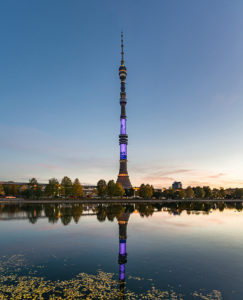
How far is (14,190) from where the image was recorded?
545ft

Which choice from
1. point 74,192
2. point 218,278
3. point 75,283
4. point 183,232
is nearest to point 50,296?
point 75,283

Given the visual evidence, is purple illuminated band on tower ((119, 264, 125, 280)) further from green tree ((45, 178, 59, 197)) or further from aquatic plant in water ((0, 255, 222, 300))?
green tree ((45, 178, 59, 197))

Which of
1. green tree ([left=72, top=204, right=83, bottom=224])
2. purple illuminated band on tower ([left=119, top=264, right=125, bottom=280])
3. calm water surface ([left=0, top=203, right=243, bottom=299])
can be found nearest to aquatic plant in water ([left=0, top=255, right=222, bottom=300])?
calm water surface ([left=0, top=203, right=243, bottom=299])

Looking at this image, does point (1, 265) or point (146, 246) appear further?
point (146, 246)

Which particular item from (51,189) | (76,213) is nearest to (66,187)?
(51,189)

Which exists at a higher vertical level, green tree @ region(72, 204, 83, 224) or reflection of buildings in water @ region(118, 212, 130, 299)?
reflection of buildings in water @ region(118, 212, 130, 299)

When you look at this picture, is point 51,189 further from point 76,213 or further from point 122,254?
point 122,254

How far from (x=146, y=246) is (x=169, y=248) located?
3.15m

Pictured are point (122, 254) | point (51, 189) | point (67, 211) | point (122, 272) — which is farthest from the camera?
point (51, 189)

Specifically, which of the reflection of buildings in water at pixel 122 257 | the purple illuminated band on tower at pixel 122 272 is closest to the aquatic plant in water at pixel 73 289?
the reflection of buildings in water at pixel 122 257

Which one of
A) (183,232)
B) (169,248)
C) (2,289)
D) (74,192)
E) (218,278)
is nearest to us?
(2,289)

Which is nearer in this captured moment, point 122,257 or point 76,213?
point 122,257

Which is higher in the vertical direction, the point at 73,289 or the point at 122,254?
the point at 73,289

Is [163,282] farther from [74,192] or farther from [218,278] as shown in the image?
[74,192]
